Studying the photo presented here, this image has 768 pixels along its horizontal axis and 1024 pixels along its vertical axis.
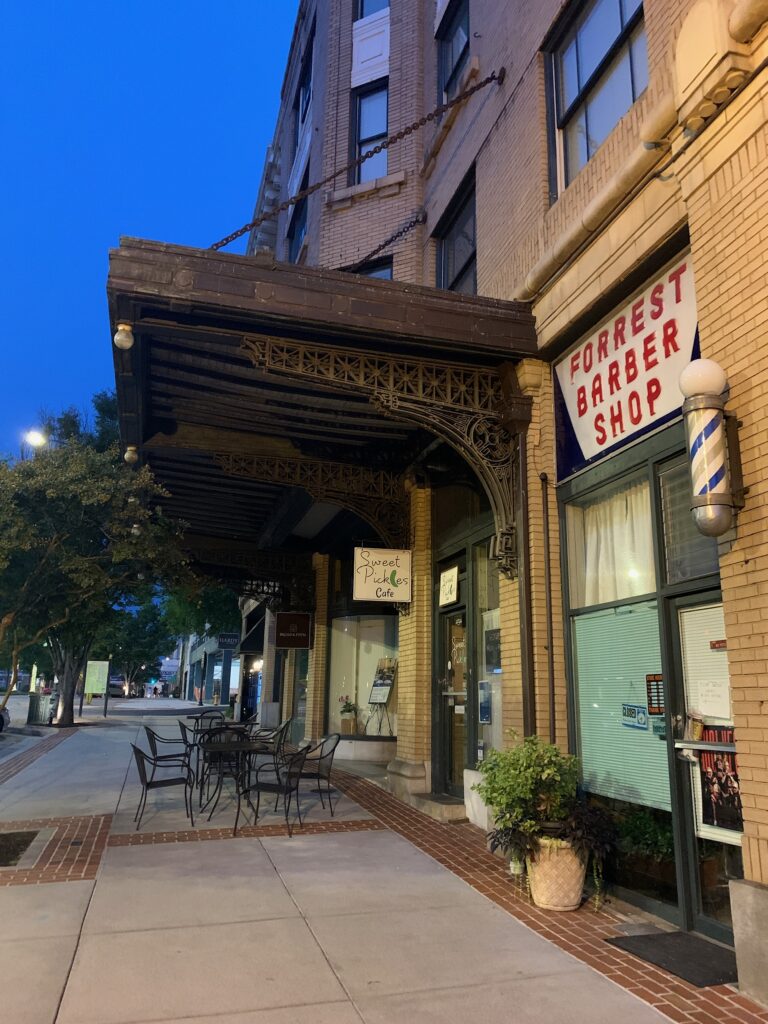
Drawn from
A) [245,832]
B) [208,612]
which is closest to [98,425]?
[208,612]

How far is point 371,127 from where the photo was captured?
13.5 metres

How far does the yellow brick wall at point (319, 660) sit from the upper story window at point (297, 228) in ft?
23.0

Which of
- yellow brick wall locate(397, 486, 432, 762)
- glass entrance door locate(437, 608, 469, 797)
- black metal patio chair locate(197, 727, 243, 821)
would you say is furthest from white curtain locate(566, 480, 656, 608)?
black metal patio chair locate(197, 727, 243, 821)

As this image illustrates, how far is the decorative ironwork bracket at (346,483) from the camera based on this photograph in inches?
399

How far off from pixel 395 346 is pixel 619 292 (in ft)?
6.77

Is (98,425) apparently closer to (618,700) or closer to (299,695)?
(299,695)

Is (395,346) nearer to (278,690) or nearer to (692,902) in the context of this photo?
(692,902)

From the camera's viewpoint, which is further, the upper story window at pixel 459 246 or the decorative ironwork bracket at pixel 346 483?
the decorative ironwork bracket at pixel 346 483

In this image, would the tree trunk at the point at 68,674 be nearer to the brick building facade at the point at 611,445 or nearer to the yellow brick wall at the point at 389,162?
the yellow brick wall at the point at 389,162

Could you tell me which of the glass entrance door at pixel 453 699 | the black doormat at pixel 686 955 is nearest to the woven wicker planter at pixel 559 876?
the black doormat at pixel 686 955

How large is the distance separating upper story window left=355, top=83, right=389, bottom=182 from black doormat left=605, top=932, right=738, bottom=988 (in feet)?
38.9

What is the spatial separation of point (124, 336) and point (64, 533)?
103 inches

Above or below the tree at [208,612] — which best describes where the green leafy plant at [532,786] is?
below

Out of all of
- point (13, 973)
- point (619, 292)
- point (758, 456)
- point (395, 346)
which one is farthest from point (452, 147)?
point (13, 973)
